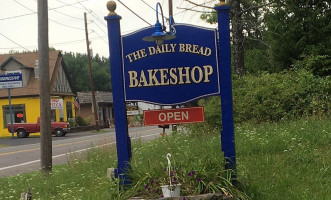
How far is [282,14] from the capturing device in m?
17.0

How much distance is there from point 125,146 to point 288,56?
508 inches

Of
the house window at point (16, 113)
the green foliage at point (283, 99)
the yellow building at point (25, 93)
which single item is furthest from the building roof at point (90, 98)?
the green foliage at point (283, 99)

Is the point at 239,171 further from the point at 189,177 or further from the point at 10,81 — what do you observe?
the point at 10,81

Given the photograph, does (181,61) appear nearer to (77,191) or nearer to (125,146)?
(125,146)

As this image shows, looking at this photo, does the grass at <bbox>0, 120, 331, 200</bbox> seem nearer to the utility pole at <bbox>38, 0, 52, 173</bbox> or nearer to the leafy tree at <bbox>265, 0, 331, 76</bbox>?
the utility pole at <bbox>38, 0, 52, 173</bbox>

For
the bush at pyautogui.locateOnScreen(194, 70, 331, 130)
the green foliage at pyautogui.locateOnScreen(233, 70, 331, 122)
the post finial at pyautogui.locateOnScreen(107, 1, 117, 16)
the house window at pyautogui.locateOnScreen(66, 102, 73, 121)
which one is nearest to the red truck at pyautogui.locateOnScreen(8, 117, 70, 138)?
the house window at pyautogui.locateOnScreen(66, 102, 73, 121)


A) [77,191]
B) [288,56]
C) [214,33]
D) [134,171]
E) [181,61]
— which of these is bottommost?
[77,191]

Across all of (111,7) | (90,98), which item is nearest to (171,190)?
(111,7)

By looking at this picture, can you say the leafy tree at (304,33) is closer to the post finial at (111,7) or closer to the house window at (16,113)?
the post finial at (111,7)

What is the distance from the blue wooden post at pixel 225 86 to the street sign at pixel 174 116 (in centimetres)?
37

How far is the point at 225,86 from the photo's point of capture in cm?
544

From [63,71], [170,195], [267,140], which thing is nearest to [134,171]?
[170,195]

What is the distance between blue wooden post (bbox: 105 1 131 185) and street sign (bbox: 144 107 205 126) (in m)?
0.35

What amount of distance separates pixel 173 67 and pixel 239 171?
1.92 metres
